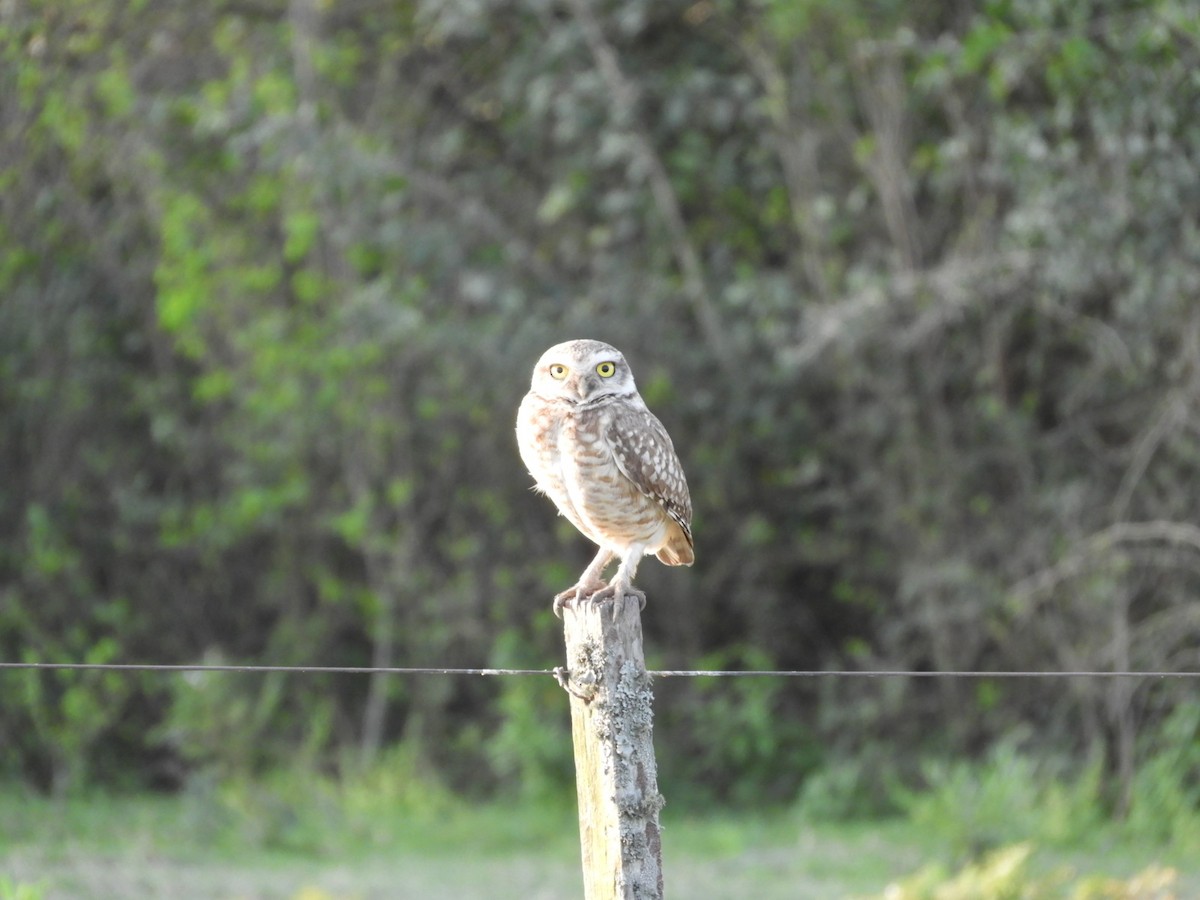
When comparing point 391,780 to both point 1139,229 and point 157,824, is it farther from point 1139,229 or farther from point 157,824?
point 1139,229

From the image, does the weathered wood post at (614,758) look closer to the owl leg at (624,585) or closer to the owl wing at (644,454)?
the owl leg at (624,585)

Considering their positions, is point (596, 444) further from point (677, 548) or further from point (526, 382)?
point (526, 382)

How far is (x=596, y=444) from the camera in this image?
3838 millimetres

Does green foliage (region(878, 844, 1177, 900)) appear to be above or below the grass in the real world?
above

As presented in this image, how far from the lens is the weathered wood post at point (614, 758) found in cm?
279

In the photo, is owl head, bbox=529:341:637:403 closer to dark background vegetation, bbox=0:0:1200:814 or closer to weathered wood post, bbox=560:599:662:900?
weathered wood post, bbox=560:599:662:900

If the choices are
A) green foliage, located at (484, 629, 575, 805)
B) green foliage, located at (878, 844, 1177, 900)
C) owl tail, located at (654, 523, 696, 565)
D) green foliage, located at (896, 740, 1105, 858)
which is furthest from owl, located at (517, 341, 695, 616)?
green foliage, located at (484, 629, 575, 805)

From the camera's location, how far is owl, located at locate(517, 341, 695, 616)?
12.6 feet

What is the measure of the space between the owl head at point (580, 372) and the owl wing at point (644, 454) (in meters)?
0.08

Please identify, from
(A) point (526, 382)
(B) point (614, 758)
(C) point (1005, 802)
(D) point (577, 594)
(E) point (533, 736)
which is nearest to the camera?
→ (B) point (614, 758)

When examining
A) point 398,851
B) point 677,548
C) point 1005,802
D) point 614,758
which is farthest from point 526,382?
point 614,758

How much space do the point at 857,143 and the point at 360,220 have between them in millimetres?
2473

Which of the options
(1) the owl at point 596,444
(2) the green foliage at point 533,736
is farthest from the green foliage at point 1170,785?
(1) the owl at point 596,444

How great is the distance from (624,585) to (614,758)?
640 millimetres
